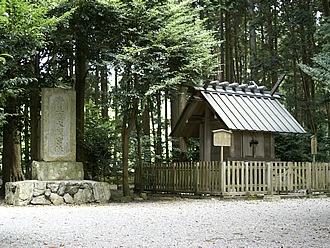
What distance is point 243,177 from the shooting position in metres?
15.4

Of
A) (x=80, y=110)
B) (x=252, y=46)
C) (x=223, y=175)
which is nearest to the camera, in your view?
(x=223, y=175)

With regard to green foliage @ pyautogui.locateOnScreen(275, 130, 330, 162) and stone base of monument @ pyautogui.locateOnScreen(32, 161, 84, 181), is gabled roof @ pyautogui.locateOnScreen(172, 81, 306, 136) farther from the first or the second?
stone base of monument @ pyautogui.locateOnScreen(32, 161, 84, 181)

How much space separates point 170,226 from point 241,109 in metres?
9.30

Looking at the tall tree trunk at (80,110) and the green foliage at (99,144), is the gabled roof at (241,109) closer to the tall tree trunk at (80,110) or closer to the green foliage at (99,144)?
the green foliage at (99,144)

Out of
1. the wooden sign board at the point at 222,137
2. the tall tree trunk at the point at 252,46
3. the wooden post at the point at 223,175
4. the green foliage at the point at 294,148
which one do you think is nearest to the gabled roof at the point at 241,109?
the wooden sign board at the point at 222,137

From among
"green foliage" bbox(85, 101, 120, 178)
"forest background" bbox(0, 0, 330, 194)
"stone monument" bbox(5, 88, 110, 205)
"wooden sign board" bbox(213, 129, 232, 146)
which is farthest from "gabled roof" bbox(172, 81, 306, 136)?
"stone monument" bbox(5, 88, 110, 205)

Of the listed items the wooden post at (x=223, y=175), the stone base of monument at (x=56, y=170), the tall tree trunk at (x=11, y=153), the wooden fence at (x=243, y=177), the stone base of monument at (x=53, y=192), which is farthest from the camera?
the tall tree trunk at (x=11, y=153)

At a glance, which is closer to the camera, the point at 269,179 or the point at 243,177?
the point at 243,177

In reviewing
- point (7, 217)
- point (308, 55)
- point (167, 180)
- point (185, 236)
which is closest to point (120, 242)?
point (185, 236)

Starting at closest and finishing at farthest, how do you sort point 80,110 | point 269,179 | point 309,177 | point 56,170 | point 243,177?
point 56,170 < point 243,177 < point 269,179 < point 309,177 < point 80,110

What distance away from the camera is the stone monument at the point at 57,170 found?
14125mm

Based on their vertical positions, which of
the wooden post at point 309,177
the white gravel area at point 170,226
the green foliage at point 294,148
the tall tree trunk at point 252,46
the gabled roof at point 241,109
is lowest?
the white gravel area at point 170,226

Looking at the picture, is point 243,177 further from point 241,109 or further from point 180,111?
point 180,111

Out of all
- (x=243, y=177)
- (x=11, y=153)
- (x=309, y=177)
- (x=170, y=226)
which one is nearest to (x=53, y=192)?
(x=11, y=153)
